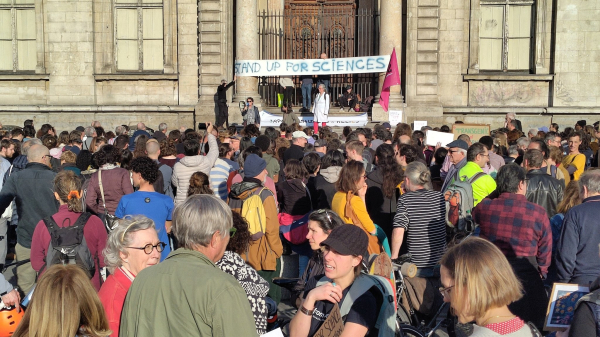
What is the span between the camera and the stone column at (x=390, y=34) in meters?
18.6

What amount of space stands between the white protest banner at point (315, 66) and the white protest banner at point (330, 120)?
1109mm

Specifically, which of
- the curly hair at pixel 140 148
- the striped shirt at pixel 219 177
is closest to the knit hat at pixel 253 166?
the striped shirt at pixel 219 177

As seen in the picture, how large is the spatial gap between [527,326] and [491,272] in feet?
1.14

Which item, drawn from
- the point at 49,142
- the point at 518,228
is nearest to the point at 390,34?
the point at 49,142

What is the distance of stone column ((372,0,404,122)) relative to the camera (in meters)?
18.6

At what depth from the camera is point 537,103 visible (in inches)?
781

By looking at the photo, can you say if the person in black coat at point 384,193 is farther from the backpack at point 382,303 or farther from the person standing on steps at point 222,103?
the person standing on steps at point 222,103

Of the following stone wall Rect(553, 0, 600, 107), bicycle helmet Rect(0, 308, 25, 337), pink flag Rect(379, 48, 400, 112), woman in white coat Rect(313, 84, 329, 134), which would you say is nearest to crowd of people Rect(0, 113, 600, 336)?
bicycle helmet Rect(0, 308, 25, 337)

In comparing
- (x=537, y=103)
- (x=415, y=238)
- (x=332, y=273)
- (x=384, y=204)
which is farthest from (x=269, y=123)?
(x=332, y=273)

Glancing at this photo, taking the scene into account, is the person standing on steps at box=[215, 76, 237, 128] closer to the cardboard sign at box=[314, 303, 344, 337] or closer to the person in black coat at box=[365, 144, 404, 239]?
the person in black coat at box=[365, 144, 404, 239]

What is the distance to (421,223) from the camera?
21.9ft

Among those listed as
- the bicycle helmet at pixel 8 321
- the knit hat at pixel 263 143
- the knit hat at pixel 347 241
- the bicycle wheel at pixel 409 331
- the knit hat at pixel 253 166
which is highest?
the knit hat at pixel 263 143

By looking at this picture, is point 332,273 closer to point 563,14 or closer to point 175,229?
point 175,229

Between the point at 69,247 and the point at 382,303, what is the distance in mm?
2759
